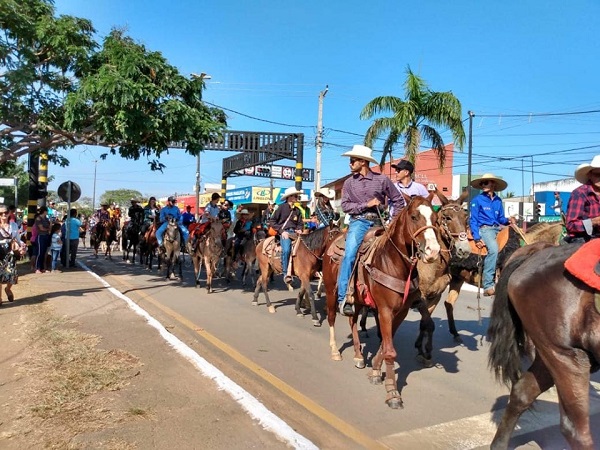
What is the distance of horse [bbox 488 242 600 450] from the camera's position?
307cm

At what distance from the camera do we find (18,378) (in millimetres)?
5223

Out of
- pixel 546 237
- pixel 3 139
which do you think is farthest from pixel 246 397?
pixel 3 139

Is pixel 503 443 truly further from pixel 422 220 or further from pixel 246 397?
pixel 246 397

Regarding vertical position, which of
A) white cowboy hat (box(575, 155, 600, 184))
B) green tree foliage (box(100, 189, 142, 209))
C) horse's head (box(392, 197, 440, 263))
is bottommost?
horse's head (box(392, 197, 440, 263))

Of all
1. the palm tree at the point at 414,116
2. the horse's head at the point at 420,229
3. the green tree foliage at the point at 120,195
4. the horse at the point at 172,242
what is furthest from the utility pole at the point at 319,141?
the green tree foliage at the point at 120,195

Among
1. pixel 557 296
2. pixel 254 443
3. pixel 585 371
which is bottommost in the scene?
pixel 254 443

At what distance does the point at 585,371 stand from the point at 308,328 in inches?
220

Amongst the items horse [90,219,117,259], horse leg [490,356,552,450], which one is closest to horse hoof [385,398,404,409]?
horse leg [490,356,552,450]

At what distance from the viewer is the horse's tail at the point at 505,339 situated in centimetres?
374

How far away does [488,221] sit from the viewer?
287 inches

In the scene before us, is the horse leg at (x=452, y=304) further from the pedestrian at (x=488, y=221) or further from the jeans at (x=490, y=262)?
the jeans at (x=490, y=262)

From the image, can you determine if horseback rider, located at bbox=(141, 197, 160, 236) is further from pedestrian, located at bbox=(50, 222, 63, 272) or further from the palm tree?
the palm tree

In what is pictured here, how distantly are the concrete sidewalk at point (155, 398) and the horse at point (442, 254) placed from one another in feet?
8.14

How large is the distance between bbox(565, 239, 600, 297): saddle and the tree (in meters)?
9.83
